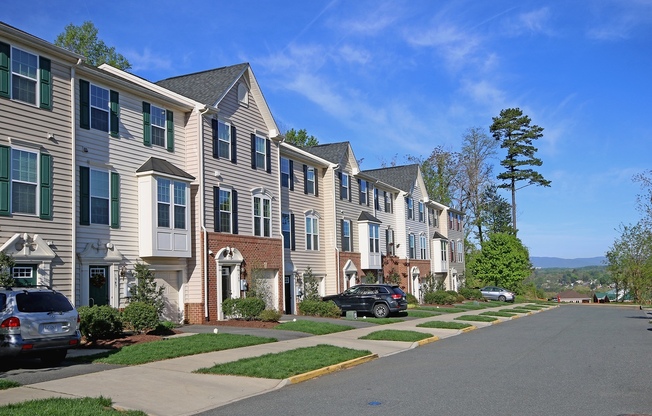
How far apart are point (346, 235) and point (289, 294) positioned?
720cm

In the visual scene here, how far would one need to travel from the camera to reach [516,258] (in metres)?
65.0

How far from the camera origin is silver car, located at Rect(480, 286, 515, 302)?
58.3 metres

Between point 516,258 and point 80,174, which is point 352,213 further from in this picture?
point 516,258

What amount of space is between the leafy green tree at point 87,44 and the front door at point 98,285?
25315mm

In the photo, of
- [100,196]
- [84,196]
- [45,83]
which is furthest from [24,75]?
[100,196]

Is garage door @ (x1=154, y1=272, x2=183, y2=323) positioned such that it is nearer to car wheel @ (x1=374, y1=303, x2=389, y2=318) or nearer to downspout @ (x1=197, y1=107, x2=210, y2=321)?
downspout @ (x1=197, y1=107, x2=210, y2=321)

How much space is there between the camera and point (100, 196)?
2014cm

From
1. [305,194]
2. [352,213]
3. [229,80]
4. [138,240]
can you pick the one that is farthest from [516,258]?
[138,240]

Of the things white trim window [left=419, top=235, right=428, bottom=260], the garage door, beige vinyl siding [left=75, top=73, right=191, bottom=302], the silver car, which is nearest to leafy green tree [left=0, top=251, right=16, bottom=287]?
beige vinyl siding [left=75, top=73, right=191, bottom=302]

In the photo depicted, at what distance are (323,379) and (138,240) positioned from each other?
10.8m

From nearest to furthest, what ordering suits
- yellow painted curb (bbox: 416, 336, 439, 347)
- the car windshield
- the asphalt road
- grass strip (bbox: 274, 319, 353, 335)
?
the asphalt road < the car windshield < yellow painted curb (bbox: 416, 336, 439, 347) < grass strip (bbox: 274, 319, 353, 335)

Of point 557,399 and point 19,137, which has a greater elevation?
point 19,137

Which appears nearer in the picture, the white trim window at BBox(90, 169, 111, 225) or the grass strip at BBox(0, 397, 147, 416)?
the grass strip at BBox(0, 397, 147, 416)

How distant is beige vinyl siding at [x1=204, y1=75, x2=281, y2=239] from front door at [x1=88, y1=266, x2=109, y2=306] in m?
5.23
